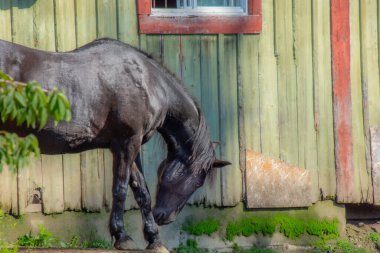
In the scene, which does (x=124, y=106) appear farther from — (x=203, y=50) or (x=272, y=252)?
(x=272, y=252)

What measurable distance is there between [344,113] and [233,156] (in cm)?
133

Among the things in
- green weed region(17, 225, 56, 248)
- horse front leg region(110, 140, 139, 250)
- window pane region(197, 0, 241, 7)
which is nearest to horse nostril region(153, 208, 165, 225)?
horse front leg region(110, 140, 139, 250)

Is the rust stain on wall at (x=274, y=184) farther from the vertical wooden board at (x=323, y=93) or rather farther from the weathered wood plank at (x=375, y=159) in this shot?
the weathered wood plank at (x=375, y=159)

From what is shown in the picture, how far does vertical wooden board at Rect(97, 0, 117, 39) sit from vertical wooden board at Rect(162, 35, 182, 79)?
0.54 m

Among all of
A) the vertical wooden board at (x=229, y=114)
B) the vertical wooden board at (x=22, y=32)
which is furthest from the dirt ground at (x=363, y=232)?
the vertical wooden board at (x=22, y=32)

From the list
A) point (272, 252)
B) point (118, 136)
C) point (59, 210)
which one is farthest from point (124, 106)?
point (272, 252)

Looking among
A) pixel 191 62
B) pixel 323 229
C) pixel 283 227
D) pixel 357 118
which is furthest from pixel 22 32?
pixel 323 229

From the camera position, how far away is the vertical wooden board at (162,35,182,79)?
32.6 feet

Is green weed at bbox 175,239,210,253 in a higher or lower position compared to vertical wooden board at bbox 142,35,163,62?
lower

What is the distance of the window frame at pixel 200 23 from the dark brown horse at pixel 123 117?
1.72 metres

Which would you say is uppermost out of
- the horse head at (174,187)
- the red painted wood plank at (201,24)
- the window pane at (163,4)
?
the window pane at (163,4)

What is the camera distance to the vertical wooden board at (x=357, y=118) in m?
10.4

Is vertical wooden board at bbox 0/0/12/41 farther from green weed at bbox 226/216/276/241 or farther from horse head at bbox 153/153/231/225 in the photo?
green weed at bbox 226/216/276/241

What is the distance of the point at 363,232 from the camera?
10.7 m
